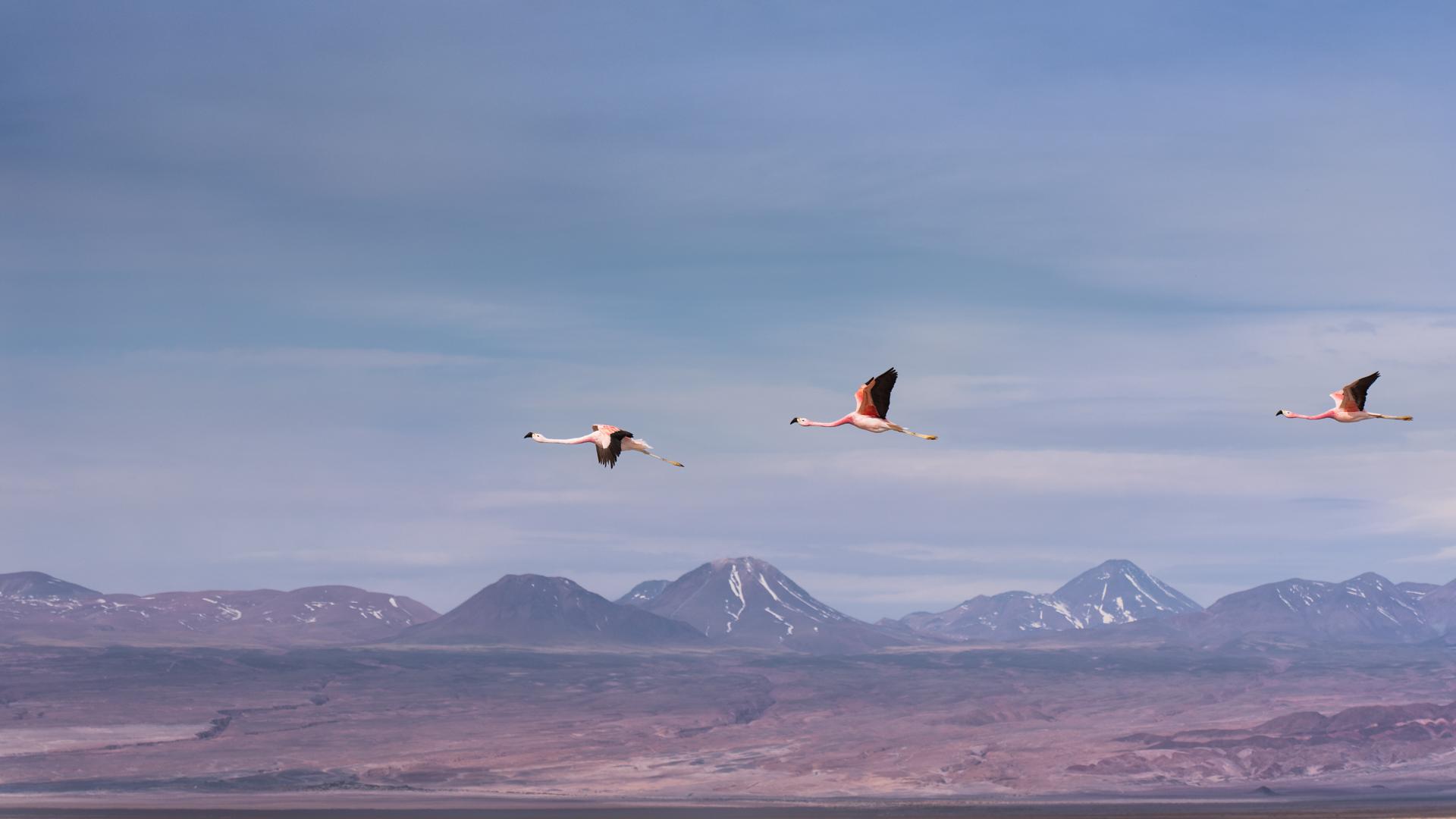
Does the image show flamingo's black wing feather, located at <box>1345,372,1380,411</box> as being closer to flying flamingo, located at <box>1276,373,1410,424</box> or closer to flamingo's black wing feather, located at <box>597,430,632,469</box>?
flying flamingo, located at <box>1276,373,1410,424</box>

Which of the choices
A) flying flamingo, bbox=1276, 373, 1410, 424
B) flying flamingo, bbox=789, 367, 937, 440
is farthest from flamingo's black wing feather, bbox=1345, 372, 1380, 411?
flying flamingo, bbox=789, 367, 937, 440

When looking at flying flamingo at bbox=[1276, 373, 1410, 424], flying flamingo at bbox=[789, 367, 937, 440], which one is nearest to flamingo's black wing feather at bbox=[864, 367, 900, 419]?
flying flamingo at bbox=[789, 367, 937, 440]

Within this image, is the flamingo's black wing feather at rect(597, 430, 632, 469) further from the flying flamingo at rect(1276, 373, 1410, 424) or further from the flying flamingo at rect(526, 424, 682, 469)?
the flying flamingo at rect(1276, 373, 1410, 424)

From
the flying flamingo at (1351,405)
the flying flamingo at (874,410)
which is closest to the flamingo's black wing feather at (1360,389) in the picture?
the flying flamingo at (1351,405)

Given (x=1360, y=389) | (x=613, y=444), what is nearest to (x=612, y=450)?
(x=613, y=444)

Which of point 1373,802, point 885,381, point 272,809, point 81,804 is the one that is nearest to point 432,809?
point 272,809

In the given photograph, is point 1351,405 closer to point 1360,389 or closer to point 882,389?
point 1360,389

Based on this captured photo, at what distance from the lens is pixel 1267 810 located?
606ft

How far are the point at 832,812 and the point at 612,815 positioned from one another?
80.6ft

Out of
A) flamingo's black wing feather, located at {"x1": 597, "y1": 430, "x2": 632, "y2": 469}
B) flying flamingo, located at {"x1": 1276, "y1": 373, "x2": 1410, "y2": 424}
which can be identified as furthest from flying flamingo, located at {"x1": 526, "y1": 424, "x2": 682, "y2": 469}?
flying flamingo, located at {"x1": 1276, "y1": 373, "x2": 1410, "y2": 424}

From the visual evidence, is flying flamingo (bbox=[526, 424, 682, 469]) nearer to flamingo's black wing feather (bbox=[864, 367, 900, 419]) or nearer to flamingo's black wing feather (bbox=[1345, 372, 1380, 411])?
flamingo's black wing feather (bbox=[864, 367, 900, 419])

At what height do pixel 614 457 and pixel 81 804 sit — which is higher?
pixel 614 457

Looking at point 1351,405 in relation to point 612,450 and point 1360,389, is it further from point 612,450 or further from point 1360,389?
point 612,450

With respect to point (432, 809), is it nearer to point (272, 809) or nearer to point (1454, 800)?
point (272, 809)
